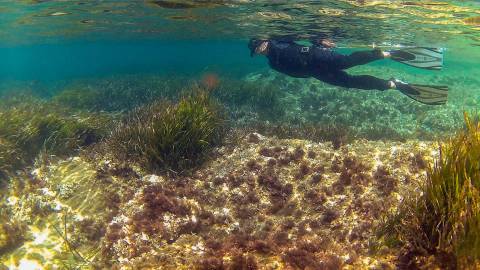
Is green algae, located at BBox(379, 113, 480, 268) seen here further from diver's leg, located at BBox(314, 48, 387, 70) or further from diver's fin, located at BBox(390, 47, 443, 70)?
diver's fin, located at BBox(390, 47, 443, 70)

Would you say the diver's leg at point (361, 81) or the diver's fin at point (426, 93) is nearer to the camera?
the diver's fin at point (426, 93)

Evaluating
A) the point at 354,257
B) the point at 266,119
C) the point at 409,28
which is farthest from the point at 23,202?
the point at 409,28

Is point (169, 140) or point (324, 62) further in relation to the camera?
point (324, 62)

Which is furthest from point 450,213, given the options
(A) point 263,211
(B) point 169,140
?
(B) point 169,140

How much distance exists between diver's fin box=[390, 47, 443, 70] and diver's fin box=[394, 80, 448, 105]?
50.5 inches

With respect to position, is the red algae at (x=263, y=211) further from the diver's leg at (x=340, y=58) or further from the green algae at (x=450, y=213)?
the diver's leg at (x=340, y=58)

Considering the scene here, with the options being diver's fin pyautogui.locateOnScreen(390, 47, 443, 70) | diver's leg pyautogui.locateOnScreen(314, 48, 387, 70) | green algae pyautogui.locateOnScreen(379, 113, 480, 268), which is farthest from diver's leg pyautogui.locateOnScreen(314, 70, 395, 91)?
green algae pyautogui.locateOnScreen(379, 113, 480, 268)

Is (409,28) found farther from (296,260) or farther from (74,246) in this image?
(74,246)

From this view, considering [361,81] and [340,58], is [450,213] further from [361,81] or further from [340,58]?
[340,58]

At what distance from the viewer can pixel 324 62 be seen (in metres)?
10.8

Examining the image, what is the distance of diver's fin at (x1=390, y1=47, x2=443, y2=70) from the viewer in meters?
11.3

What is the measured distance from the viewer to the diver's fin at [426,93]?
10234 mm

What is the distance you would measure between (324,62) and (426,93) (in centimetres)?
350

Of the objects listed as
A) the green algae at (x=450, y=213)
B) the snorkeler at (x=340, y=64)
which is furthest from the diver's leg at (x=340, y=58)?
the green algae at (x=450, y=213)
